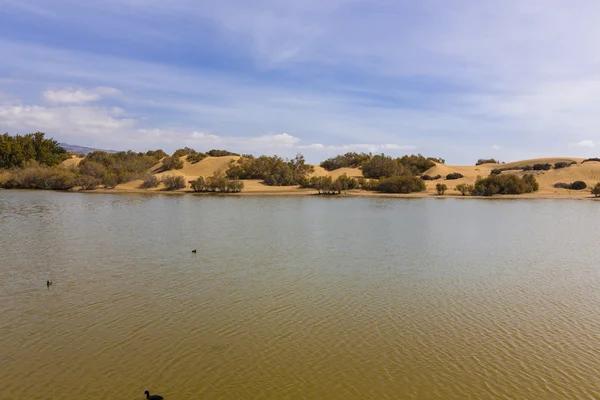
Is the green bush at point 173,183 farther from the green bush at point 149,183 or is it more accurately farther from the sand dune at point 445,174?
the green bush at point 149,183

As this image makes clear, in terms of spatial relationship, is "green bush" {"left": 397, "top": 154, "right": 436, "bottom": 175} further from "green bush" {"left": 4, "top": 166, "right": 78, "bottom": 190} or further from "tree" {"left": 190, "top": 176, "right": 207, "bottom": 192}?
"green bush" {"left": 4, "top": 166, "right": 78, "bottom": 190}

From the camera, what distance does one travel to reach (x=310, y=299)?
39.3 ft

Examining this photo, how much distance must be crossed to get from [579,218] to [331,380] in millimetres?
30553

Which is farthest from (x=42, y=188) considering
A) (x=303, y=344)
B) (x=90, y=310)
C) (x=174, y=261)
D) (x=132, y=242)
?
(x=303, y=344)

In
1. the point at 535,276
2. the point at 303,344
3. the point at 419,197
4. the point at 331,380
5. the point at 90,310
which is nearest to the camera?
the point at 331,380

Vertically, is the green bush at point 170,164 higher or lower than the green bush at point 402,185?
higher

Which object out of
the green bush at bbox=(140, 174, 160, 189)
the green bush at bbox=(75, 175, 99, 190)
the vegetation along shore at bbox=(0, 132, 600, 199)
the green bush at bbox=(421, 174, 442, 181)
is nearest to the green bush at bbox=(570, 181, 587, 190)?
the vegetation along shore at bbox=(0, 132, 600, 199)

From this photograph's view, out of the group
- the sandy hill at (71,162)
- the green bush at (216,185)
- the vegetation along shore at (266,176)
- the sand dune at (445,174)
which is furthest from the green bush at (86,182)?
the sandy hill at (71,162)

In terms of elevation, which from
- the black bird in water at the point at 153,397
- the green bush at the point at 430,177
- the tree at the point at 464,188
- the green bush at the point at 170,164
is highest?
the green bush at the point at 170,164

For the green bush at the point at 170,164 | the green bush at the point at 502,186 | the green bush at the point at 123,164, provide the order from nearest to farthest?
1. the green bush at the point at 502,186
2. the green bush at the point at 123,164
3. the green bush at the point at 170,164

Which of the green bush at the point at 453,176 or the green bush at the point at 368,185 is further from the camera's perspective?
the green bush at the point at 453,176

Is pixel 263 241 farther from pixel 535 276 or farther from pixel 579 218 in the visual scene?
pixel 579 218

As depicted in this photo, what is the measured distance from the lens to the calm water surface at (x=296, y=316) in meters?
7.73

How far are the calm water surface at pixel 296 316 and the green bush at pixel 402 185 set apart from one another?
34.0 meters
